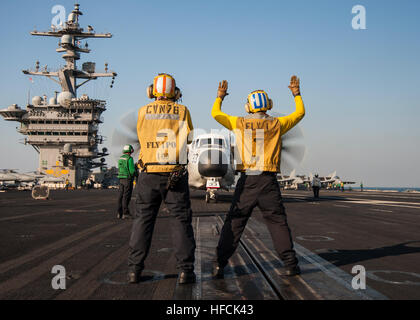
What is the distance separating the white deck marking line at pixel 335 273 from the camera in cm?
350

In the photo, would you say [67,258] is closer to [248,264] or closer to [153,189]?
[153,189]

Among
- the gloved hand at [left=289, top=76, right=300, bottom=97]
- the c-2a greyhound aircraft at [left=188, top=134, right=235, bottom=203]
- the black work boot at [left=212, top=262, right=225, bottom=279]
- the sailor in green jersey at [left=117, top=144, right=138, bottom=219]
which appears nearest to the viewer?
the black work boot at [left=212, top=262, right=225, bottom=279]

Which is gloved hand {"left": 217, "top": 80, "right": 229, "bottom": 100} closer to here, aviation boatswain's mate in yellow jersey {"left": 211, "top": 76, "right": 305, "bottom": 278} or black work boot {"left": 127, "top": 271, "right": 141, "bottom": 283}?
aviation boatswain's mate in yellow jersey {"left": 211, "top": 76, "right": 305, "bottom": 278}

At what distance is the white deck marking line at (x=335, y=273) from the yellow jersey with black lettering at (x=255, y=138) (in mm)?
1474

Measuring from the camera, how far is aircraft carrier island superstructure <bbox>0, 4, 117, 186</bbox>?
73.1 metres

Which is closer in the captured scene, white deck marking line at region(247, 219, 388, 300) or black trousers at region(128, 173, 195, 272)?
white deck marking line at region(247, 219, 388, 300)

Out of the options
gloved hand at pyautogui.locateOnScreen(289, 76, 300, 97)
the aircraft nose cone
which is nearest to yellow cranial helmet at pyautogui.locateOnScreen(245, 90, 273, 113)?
gloved hand at pyautogui.locateOnScreen(289, 76, 300, 97)

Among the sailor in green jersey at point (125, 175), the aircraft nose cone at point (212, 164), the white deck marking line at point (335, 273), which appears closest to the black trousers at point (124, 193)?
the sailor in green jersey at point (125, 175)

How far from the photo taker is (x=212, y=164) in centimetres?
1467

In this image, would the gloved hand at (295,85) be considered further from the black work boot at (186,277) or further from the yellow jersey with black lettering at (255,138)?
the black work boot at (186,277)

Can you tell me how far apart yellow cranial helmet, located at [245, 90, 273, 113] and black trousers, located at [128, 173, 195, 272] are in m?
1.35

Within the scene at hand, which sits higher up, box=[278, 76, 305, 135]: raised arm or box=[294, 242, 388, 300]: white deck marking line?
box=[278, 76, 305, 135]: raised arm

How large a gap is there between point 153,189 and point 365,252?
12.8 feet
